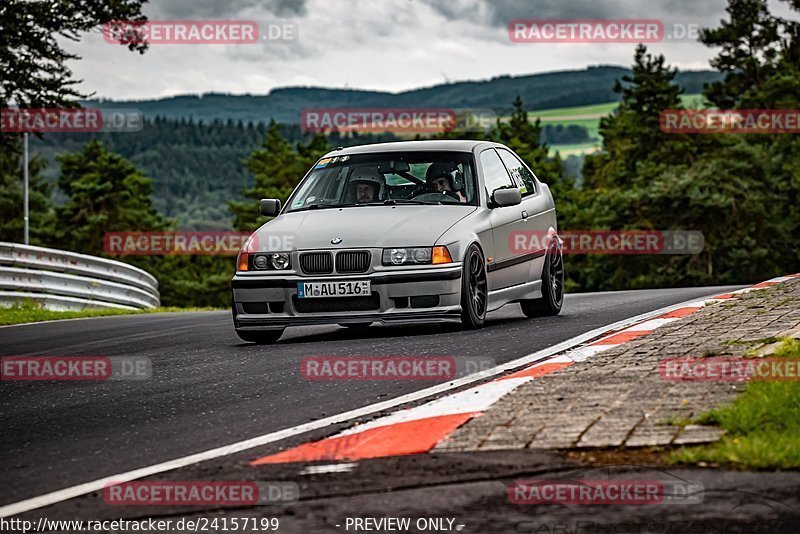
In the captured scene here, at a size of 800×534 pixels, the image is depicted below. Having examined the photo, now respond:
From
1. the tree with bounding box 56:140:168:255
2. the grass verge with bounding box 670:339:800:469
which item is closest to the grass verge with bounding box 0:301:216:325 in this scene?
the grass verge with bounding box 670:339:800:469

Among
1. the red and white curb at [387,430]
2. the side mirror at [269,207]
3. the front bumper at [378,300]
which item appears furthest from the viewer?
the side mirror at [269,207]

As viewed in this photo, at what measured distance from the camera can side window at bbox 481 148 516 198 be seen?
39.0 ft

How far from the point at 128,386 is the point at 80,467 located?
2.91 m

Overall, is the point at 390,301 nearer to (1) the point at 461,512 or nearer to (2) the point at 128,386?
(2) the point at 128,386

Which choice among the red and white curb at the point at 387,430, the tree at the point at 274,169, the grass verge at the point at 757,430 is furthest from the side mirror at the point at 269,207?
the tree at the point at 274,169

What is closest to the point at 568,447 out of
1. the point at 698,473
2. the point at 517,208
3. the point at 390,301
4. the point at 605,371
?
the point at 698,473

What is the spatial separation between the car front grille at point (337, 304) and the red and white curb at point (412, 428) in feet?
8.99

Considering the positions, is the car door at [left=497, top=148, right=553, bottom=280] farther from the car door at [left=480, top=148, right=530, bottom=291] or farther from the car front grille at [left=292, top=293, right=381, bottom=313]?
the car front grille at [left=292, top=293, right=381, bottom=313]

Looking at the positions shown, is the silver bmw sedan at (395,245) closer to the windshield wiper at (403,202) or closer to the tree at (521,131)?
the windshield wiper at (403,202)

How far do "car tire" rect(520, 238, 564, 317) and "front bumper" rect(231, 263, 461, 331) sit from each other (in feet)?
7.30

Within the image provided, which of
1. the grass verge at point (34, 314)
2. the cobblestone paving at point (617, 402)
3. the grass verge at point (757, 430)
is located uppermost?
the grass verge at point (757, 430)

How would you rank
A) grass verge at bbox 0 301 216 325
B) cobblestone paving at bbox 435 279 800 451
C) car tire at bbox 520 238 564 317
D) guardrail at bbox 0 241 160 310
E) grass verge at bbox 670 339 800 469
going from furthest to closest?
guardrail at bbox 0 241 160 310, grass verge at bbox 0 301 216 325, car tire at bbox 520 238 564 317, cobblestone paving at bbox 435 279 800 451, grass verge at bbox 670 339 800 469

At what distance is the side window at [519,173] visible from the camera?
12734 millimetres

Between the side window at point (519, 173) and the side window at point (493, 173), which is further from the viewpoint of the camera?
the side window at point (519, 173)
